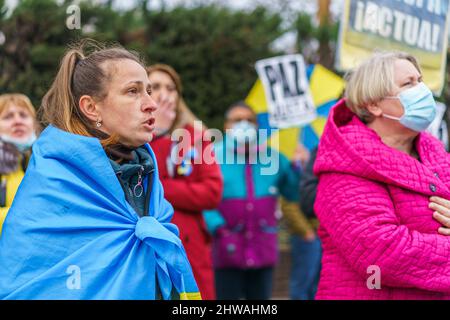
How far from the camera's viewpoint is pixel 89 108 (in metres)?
2.77

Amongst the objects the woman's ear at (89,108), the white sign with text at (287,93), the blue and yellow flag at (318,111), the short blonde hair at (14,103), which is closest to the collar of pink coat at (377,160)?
the woman's ear at (89,108)

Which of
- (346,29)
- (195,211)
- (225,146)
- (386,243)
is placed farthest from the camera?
(225,146)

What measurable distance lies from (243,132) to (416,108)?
284cm

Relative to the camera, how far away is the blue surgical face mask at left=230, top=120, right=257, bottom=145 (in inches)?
234

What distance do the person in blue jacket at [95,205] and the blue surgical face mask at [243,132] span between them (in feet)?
10.2

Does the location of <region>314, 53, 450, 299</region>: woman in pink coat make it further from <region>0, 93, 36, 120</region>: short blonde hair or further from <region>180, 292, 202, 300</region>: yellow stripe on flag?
<region>0, 93, 36, 120</region>: short blonde hair

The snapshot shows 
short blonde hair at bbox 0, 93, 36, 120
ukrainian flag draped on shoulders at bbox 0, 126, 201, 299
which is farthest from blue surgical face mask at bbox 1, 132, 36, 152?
ukrainian flag draped on shoulders at bbox 0, 126, 201, 299

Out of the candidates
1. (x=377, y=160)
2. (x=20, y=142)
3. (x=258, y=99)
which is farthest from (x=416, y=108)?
(x=258, y=99)

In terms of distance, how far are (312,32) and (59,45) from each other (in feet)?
12.0

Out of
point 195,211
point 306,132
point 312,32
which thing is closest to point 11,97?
point 195,211

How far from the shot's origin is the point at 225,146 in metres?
6.04

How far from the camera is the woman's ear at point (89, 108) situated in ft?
9.05

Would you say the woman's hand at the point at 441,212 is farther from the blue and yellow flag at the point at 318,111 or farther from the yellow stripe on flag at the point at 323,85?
the yellow stripe on flag at the point at 323,85
